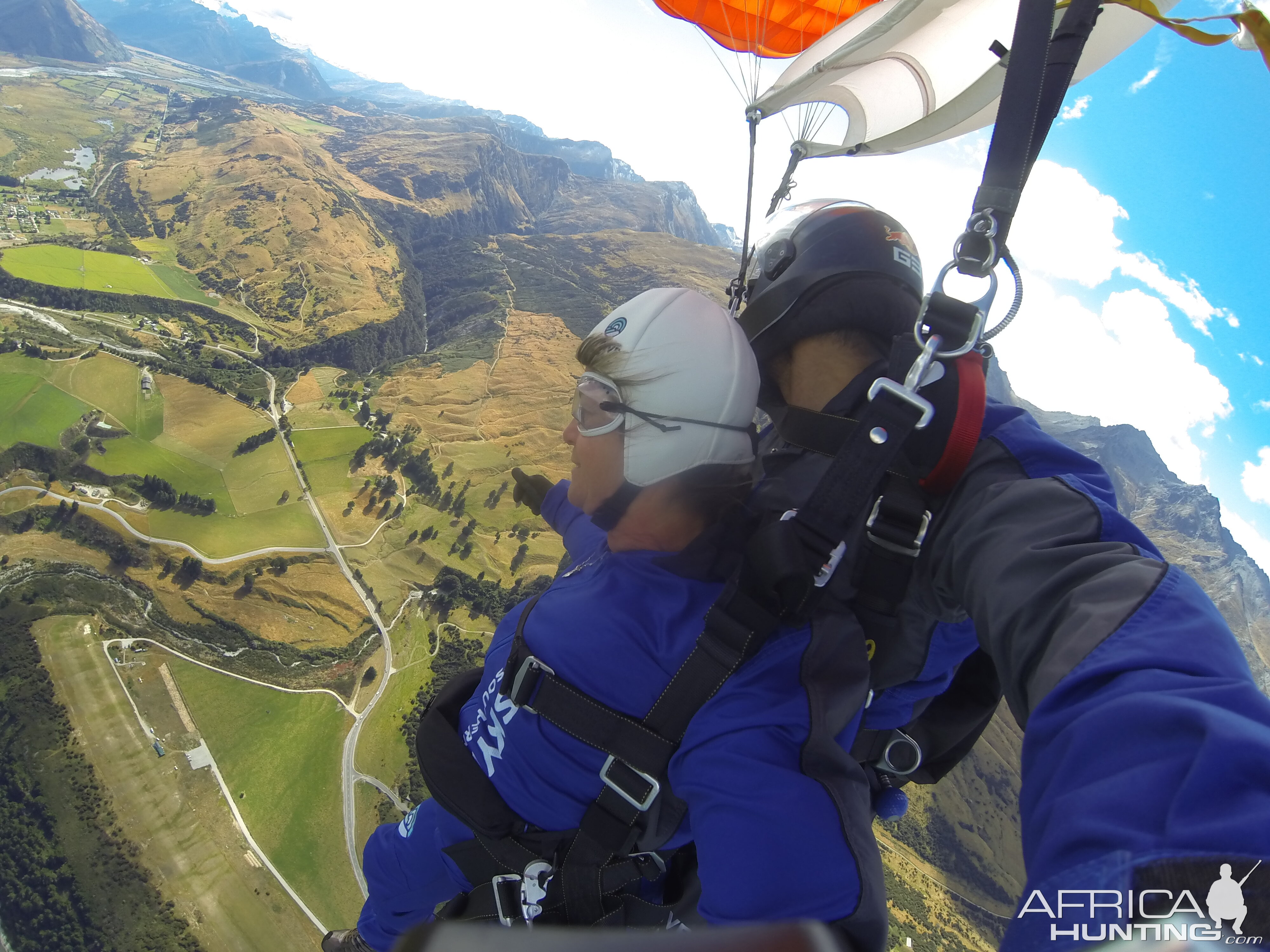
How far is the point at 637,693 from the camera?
1.95 m

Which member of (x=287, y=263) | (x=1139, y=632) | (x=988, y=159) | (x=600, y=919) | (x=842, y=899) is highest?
(x=988, y=159)

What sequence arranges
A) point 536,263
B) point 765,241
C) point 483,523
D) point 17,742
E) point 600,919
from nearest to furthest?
point 600,919 → point 765,241 → point 17,742 → point 483,523 → point 536,263

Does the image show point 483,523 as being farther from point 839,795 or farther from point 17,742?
point 839,795

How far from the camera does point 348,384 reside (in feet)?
266

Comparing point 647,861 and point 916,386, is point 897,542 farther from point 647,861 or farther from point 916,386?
point 647,861

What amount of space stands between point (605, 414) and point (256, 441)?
72.1 meters

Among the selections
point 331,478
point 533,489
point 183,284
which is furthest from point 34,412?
point 533,489

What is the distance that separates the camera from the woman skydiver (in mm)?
1636

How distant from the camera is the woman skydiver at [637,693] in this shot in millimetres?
1636

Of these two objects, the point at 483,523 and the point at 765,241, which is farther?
the point at 483,523

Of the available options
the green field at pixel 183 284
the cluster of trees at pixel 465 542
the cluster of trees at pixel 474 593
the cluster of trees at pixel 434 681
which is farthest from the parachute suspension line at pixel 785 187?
the green field at pixel 183 284

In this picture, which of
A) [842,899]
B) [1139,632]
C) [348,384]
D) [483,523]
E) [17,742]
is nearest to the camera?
[1139,632]

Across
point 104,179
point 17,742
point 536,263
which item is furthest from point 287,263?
point 17,742

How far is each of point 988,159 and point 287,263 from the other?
123 m
